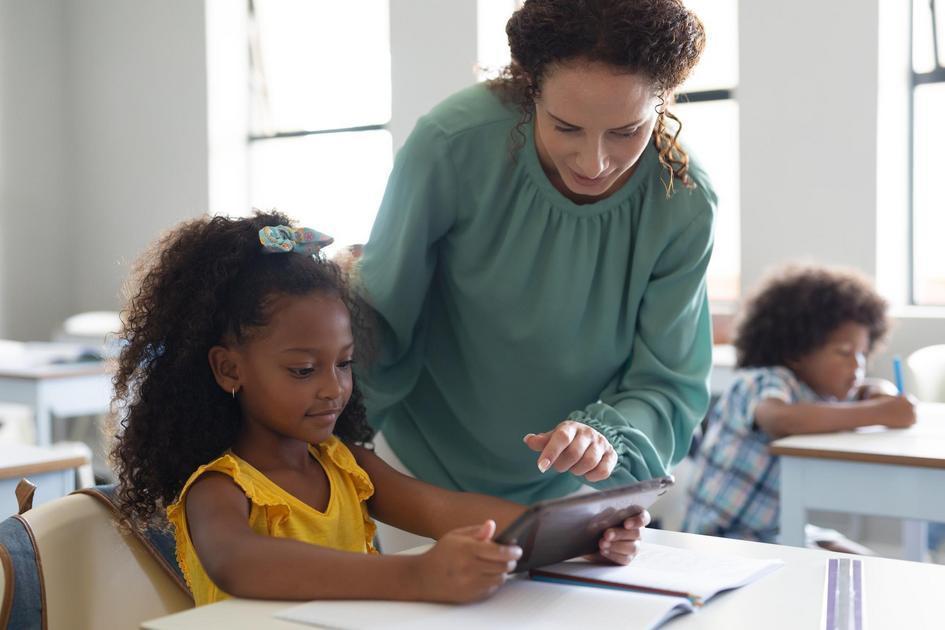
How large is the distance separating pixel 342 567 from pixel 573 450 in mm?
267

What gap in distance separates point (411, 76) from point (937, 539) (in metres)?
2.83

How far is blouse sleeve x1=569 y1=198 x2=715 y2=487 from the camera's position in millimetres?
1400

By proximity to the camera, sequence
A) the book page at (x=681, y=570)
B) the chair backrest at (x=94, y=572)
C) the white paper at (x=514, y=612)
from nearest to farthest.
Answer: the white paper at (x=514, y=612)
the book page at (x=681, y=570)
the chair backrest at (x=94, y=572)

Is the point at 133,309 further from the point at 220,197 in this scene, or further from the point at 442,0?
the point at 220,197

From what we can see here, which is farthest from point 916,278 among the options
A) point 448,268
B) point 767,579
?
point 767,579

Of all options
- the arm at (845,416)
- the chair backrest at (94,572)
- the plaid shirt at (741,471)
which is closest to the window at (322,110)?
the plaid shirt at (741,471)

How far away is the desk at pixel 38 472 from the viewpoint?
1.98m

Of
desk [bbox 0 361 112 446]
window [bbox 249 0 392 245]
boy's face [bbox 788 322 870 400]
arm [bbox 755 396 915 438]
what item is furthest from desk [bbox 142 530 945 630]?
window [bbox 249 0 392 245]

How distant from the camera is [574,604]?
94 cm

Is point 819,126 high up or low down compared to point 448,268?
up

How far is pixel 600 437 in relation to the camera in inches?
44.9

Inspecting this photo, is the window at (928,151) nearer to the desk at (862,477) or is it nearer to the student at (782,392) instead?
the student at (782,392)

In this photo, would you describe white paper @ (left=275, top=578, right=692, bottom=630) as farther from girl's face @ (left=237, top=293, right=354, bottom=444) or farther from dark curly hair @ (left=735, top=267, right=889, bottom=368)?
→ dark curly hair @ (left=735, top=267, right=889, bottom=368)

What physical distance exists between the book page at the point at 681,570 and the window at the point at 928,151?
113 inches
